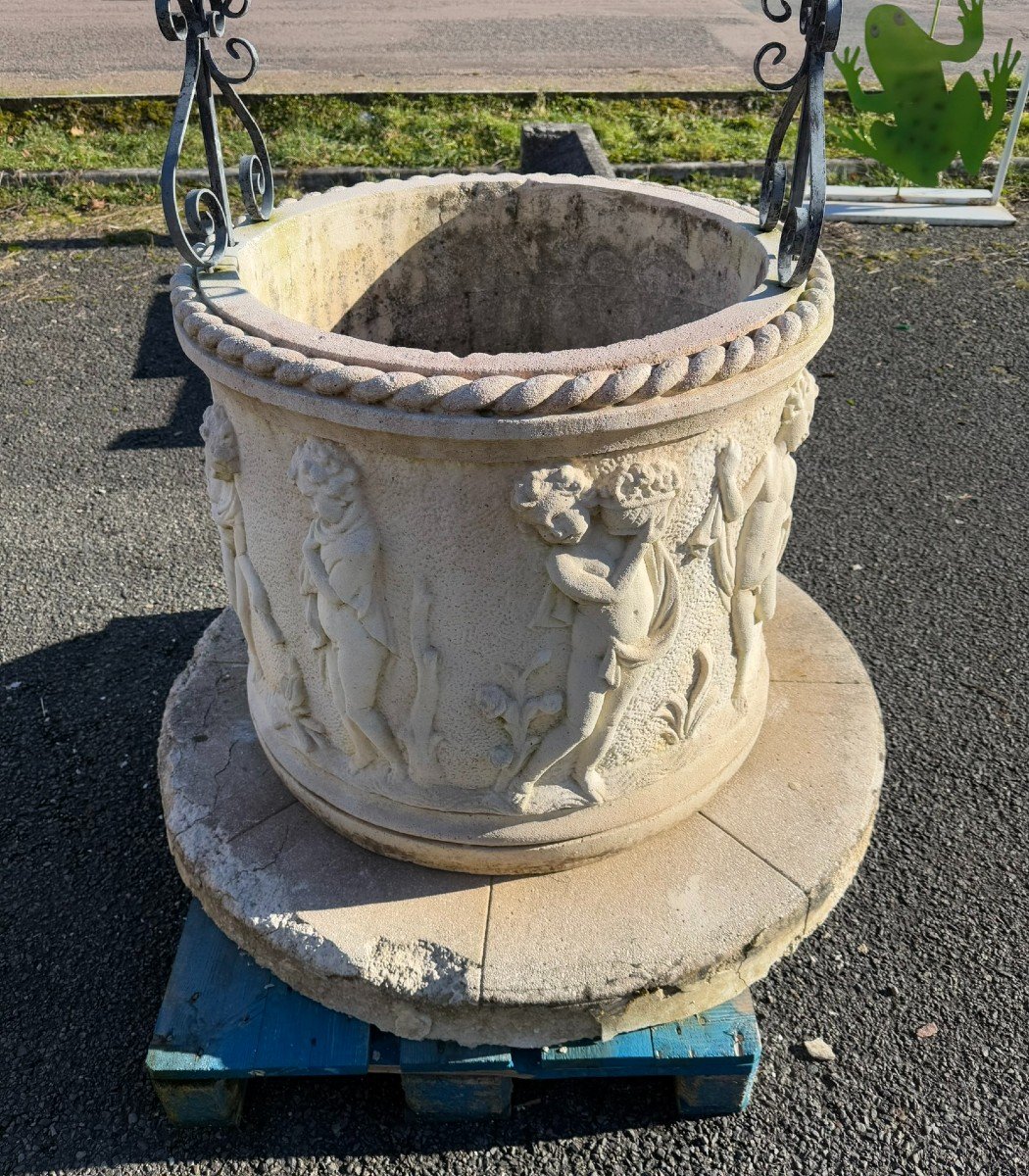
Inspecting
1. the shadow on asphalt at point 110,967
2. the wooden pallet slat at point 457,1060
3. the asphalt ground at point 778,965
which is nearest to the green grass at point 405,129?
the asphalt ground at point 778,965

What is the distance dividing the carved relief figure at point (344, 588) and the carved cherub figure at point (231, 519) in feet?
0.80

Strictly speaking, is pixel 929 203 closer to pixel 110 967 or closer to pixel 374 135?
pixel 374 135

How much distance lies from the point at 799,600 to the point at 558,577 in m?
1.64

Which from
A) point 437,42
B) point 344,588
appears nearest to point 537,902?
point 344,588

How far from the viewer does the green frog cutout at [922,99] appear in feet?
22.7

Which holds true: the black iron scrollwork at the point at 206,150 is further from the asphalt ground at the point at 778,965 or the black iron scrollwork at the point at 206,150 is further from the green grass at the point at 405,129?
the green grass at the point at 405,129

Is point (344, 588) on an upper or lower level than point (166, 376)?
upper

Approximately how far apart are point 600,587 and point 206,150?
1.52 metres

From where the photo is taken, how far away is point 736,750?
2.71 meters

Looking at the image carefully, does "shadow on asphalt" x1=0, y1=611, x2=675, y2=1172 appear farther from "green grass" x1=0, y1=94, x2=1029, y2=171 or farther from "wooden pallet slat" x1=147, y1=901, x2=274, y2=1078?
"green grass" x1=0, y1=94, x2=1029, y2=171

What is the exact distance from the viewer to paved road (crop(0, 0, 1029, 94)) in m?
9.85

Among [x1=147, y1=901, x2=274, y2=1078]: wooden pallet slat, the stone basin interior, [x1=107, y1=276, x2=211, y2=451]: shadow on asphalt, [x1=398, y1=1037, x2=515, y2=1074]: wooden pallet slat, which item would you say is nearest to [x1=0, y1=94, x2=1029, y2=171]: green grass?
[x1=107, y1=276, x2=211, y2=451]: shadow on asphalt

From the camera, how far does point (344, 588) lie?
2107 millimetres

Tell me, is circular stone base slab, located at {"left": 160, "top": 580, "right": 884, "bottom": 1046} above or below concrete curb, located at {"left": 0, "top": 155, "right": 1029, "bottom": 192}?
below
